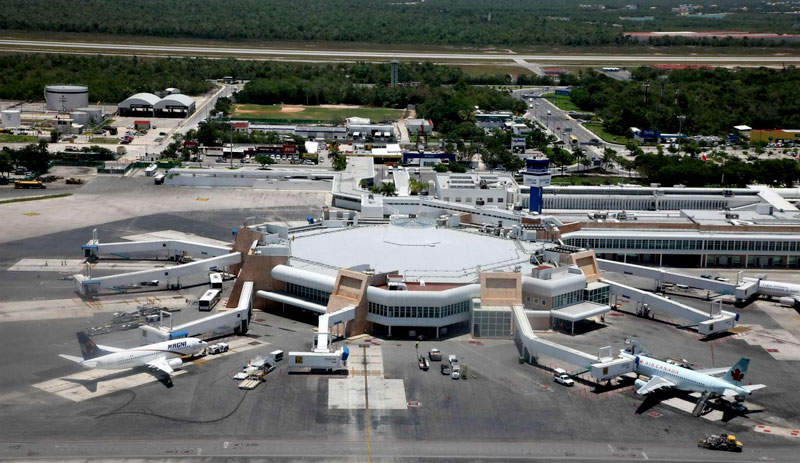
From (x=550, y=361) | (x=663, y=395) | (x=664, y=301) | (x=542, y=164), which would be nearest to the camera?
(x=663, y=395)

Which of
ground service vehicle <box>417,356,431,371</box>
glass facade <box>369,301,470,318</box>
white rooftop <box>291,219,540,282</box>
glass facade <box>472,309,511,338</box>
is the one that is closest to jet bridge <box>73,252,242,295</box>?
white rooftop <box>291,219,540,282</box>

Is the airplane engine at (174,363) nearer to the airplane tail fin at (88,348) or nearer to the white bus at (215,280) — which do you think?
the airplane tail fin at (88,348)

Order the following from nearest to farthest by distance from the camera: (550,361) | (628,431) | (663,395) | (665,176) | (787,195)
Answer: (628,431) < (663,395) < (550,361) < (787,195) < (665,176)

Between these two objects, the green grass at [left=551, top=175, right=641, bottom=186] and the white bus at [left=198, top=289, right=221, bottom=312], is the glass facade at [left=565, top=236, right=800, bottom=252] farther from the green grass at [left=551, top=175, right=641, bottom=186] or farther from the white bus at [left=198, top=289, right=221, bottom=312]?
the white bus at [left=198, top=289, right=221, bottom=312]

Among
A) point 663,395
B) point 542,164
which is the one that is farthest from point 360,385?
point 542,164

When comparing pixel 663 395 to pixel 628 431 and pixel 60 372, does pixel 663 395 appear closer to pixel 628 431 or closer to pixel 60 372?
pixel 628 431

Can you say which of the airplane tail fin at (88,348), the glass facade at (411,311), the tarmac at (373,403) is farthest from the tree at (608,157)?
the airplane tail fin at (88,348)

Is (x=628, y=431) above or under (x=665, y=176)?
under
